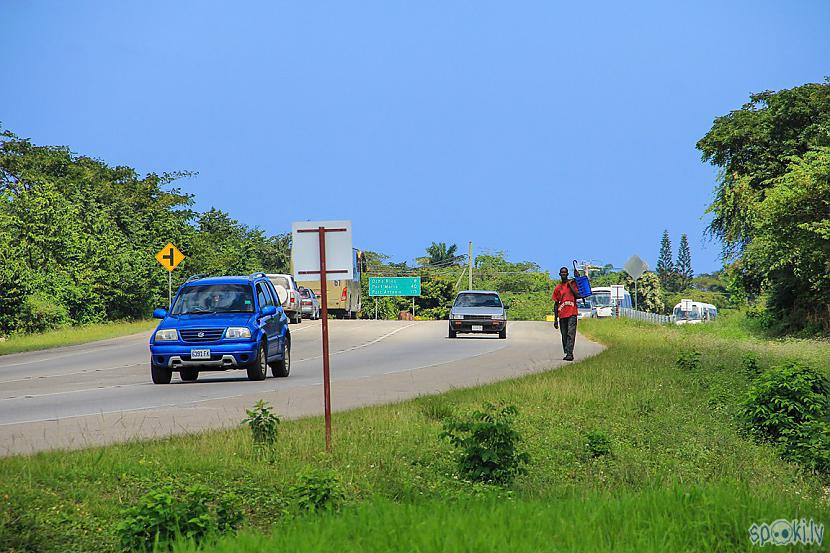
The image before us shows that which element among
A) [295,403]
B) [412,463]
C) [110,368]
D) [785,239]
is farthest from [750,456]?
[785,239]

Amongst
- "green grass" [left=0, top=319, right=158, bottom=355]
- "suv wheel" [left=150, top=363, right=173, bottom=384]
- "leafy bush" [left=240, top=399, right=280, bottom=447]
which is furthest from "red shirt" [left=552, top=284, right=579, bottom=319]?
"green grass" [left=0, top=319, right=158, bottom=355]

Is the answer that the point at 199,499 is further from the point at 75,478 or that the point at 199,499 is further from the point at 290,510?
the point at 75,478

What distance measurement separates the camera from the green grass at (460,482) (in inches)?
306

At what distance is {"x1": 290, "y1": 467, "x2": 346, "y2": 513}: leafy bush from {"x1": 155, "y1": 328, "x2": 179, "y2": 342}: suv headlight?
46.9ft

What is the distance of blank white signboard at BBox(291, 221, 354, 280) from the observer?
41.5ft

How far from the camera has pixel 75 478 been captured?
10.6 metres

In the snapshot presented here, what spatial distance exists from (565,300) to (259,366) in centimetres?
730

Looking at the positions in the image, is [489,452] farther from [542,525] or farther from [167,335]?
[167,335]

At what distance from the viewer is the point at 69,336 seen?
4438 centimetres

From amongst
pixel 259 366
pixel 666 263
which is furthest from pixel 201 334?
pixel 666 263

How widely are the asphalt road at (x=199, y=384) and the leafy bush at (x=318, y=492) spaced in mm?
4628

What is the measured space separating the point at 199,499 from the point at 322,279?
170 inches
